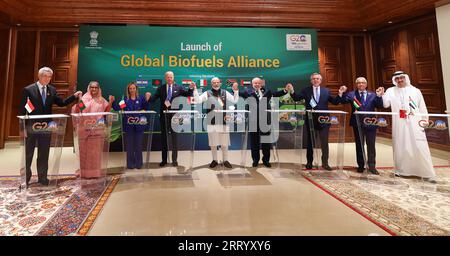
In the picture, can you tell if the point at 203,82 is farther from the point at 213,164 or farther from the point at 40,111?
the point at 40,111

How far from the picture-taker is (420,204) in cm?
268

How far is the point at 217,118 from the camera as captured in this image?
3.68m

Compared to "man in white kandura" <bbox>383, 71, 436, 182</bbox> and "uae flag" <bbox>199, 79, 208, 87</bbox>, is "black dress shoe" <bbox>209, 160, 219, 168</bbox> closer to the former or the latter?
"uae flag" <bbox>199, 79, 208, 87</bbox>

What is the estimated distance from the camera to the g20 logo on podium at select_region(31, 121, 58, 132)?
286cm

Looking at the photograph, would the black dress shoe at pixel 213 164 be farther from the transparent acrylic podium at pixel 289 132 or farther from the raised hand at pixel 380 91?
the raised hand at pixel 380 91

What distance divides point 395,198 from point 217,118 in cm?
247

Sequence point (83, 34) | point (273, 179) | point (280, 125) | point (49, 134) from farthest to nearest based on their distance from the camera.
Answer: point (83, 34) < point (280, 125) < point (273, 179) < point (49, 134)

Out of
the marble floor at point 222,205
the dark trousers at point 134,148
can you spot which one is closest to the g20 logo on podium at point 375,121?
the marble floor at point 222,205

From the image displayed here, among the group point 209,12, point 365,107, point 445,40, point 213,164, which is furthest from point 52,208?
point 445,40

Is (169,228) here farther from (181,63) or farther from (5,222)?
(181,63)

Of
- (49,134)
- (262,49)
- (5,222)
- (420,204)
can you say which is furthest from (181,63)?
(420,204)

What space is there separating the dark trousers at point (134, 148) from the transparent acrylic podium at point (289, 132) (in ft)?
7.15

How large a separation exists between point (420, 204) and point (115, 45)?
6.27 meters

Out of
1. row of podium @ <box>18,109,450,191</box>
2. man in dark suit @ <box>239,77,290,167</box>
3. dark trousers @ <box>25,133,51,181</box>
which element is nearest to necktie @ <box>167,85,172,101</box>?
row of podium @ <box>18,109,450,191</box>
